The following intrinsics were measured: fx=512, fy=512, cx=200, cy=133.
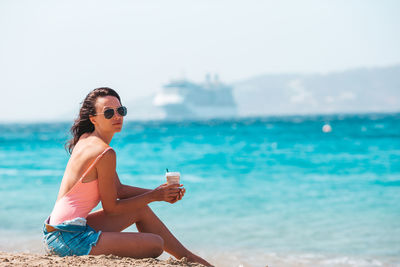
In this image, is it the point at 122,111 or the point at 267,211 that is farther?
the point at 267,211

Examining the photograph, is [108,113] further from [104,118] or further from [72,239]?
[72,239]

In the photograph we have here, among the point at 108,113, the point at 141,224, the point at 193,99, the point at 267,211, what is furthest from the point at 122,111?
the point at 193,99

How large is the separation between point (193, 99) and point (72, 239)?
81.2 metres

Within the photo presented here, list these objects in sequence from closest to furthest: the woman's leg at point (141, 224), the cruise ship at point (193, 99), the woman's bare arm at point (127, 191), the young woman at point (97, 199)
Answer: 1. the young woman at point (97, 199)
2. the woman's leg at point (141, 224)
3. the woman's bare arm at point (127, 191)
4. the cruise ship at point (193, 99)

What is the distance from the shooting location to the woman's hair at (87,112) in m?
2.43

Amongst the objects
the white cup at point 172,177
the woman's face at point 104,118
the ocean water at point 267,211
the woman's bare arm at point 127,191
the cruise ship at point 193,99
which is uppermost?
the cruise ship at point 193,99

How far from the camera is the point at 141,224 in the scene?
264 cm

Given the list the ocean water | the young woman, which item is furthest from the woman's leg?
the ocean water

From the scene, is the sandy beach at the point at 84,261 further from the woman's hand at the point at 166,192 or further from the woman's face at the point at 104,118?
the woman's face at the point at 104,118

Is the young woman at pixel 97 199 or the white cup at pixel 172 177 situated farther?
the white cup at pixel 172 177

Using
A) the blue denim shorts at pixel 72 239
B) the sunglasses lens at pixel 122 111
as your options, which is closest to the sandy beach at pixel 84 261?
the blue denim shorts at pixel 72 239

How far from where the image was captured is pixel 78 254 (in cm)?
236

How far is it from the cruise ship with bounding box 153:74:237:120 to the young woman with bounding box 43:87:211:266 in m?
78.8

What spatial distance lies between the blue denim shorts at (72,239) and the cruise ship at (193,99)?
7891 cm
